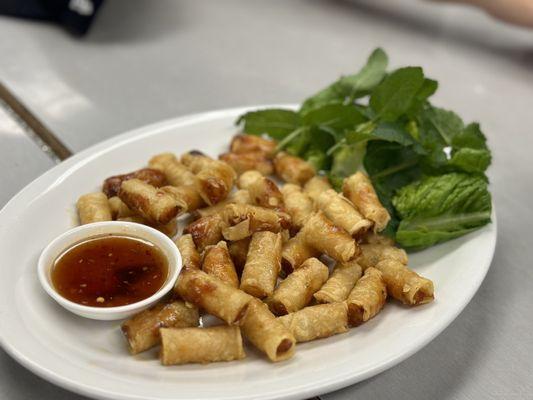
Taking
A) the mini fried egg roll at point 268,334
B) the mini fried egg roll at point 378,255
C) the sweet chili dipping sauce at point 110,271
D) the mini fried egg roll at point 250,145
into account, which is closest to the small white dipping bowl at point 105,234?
the sweet chili dipping sauce at point 110,271

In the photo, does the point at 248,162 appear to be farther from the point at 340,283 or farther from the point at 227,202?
the point at 340,283

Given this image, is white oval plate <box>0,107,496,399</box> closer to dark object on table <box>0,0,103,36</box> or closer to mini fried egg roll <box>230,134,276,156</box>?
mini fried egg roll <box>230,134,276,156</box>

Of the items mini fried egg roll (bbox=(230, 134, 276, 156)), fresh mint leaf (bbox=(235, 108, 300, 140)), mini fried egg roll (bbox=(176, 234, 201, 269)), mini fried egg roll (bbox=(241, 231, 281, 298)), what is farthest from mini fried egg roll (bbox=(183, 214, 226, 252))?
fresh mint leaf (bbox=(235, 108, 300, 140))

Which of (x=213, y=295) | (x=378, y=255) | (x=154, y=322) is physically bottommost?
(x=154, y=322)

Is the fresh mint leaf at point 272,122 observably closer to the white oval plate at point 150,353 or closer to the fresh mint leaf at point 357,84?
the fresh mint leaf at point 357,84

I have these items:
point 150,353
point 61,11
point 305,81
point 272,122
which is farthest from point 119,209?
point 61,11

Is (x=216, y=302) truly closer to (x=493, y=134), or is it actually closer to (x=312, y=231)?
(x=312, y=231)
